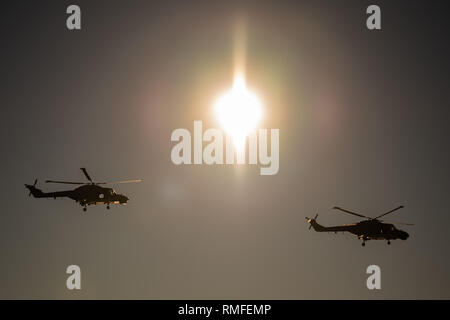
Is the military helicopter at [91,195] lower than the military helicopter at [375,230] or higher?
higher

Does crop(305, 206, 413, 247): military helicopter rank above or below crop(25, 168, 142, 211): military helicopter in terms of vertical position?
below

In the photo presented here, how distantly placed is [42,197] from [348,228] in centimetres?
4747
